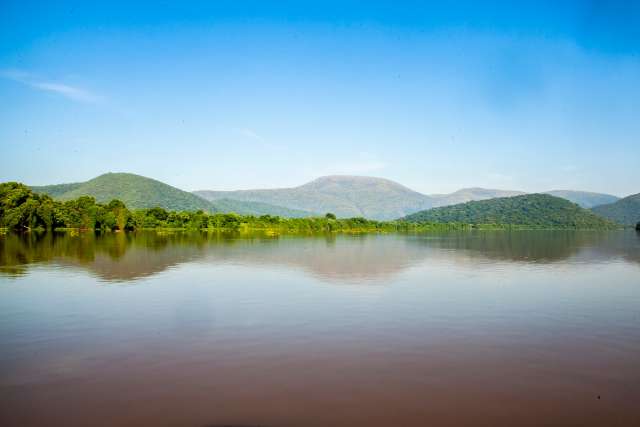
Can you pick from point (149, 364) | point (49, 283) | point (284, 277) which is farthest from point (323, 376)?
point (49, 283)

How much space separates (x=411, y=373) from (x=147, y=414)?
733cm

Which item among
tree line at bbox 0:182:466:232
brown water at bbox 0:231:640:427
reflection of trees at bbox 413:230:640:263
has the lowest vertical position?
brown water at bbox 0:231:640:427

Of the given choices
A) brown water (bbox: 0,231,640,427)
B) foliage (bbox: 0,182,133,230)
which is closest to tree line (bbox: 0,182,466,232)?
foliage (bbox: 0,182,133,230)

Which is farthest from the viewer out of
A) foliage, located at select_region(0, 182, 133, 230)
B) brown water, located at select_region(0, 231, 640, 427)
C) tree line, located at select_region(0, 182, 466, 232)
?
tree line, located at select_region(0, 182, 466, 232)

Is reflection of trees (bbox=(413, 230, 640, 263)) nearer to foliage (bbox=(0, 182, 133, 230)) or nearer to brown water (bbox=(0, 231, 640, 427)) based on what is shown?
brown water (bbox=(0, 231, 640, 427))

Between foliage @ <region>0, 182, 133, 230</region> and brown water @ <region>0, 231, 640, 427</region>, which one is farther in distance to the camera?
foliage @ <region>0, 182, 133, 230</region>

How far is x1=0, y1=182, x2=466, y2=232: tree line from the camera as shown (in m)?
116

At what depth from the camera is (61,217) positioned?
419 ft

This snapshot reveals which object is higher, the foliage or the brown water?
the foliage

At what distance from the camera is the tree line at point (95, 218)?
4550 inches

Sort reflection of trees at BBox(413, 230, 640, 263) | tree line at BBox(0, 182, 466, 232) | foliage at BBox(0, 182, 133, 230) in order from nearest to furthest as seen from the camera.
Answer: reflection of trees at BBox(413, 230, 640, 263)
foliage at BBox(0, 182, 133, 230)
tree line at BBox(0, 182, 466, 232)

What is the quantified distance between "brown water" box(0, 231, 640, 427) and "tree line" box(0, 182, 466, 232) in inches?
4154

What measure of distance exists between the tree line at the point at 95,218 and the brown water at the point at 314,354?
346 feet

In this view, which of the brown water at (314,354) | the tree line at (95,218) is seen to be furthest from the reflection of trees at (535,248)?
the tree line at (95,218)
